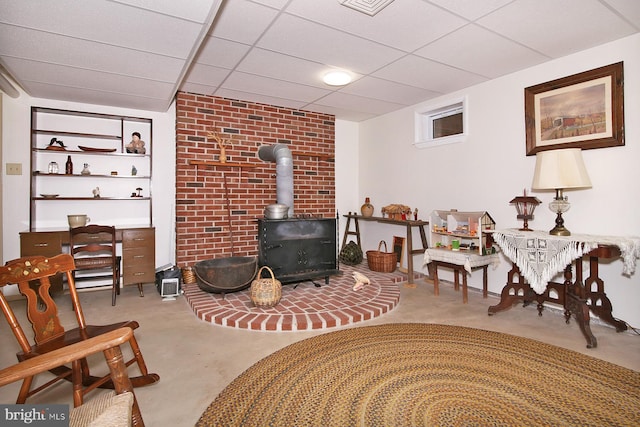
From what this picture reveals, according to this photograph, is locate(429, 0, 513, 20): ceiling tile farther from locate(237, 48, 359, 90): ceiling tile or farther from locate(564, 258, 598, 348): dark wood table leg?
locate(564, 258, 598, 348): dark wood table leg

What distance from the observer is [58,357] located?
3.71ft

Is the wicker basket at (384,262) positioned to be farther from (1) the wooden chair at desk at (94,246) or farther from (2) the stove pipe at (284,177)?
(1) the wooden chair at desk at (94,246)

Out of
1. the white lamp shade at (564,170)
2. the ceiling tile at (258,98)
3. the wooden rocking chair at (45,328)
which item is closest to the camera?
the wooden rocking chair at (45,328)

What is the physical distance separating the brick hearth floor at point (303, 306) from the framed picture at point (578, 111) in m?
2.10

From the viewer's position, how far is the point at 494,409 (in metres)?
1.69

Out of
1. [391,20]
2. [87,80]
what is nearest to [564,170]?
[391,20]

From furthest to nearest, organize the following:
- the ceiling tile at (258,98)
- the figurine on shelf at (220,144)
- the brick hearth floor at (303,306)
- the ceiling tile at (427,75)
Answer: the figurine on shelf at (220,144)
the ceiling tile at (258,98)
the ceiling tile at (427,75)
the brick hearth floor at (303,306)

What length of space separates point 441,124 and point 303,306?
2.98 meters

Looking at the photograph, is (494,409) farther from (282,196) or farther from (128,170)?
(128,170)

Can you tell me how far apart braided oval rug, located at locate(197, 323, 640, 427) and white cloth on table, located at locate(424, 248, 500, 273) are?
99 centimetres

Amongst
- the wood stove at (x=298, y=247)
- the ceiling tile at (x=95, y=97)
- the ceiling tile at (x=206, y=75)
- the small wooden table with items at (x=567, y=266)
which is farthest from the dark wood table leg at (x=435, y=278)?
the ceiling tile at (x=95, y=97)

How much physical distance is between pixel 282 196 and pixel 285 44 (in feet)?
5.51

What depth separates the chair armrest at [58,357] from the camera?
3.43 ft

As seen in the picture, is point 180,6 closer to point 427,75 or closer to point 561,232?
point 427,75
